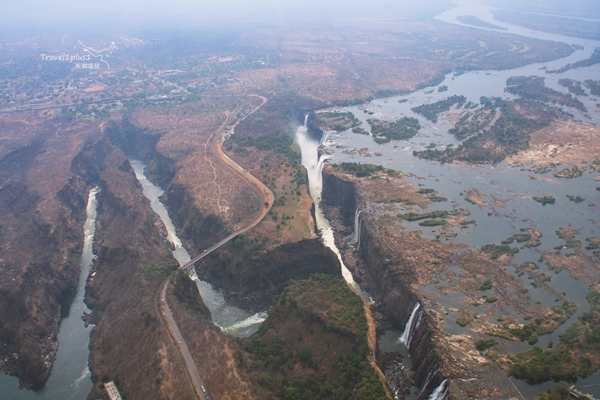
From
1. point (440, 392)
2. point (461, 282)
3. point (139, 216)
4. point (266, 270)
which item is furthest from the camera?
point (139, 216)

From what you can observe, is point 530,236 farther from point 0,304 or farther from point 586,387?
point 0,304

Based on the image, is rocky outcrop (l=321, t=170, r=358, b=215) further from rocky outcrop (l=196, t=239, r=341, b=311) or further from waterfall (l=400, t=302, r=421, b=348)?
waterfall (l=400, t=302, r=421, b=348)

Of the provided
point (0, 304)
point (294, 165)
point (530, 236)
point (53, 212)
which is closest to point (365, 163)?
point (294, 165)

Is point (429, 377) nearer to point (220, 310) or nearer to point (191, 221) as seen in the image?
point (220, 310)

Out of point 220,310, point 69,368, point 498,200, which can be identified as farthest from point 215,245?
point 498,200

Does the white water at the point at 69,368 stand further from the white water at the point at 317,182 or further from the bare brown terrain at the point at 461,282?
the bare brown terrain at the point at 461,282

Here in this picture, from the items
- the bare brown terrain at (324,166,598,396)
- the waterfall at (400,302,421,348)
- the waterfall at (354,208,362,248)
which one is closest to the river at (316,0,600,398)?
the bare brown terrain at (324,166,598,396)
